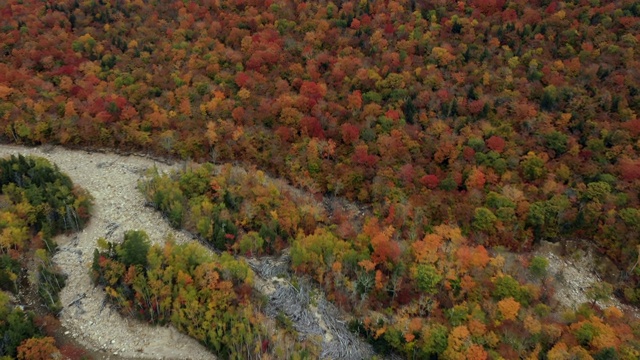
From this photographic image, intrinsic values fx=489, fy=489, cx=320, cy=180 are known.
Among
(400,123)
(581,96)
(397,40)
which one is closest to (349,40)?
(397,40)

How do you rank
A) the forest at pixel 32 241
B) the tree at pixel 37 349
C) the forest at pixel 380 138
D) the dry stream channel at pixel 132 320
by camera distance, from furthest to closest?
1. the forest at pixel 380 138
2. the dry stream channel at pixel 132 320
3. the forest at pixel 32 241
4. the tree at pixel 37 349

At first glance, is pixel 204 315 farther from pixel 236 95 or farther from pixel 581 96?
pixel 581 96

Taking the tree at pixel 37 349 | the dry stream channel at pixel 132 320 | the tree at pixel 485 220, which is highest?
the tree at pixel 485 220

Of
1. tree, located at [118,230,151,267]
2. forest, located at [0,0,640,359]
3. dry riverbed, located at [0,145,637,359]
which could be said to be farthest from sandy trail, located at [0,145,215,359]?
tree, located at [118,230,151,267]

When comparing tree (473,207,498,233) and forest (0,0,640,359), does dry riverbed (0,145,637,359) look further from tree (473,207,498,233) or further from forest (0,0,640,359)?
tree (473,207,498,233)

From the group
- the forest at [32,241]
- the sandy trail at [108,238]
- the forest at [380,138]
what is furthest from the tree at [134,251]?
the forest at [32,241]

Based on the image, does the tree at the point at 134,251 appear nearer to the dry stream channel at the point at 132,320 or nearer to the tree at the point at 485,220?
the dry stream channel at the point at 132,320
